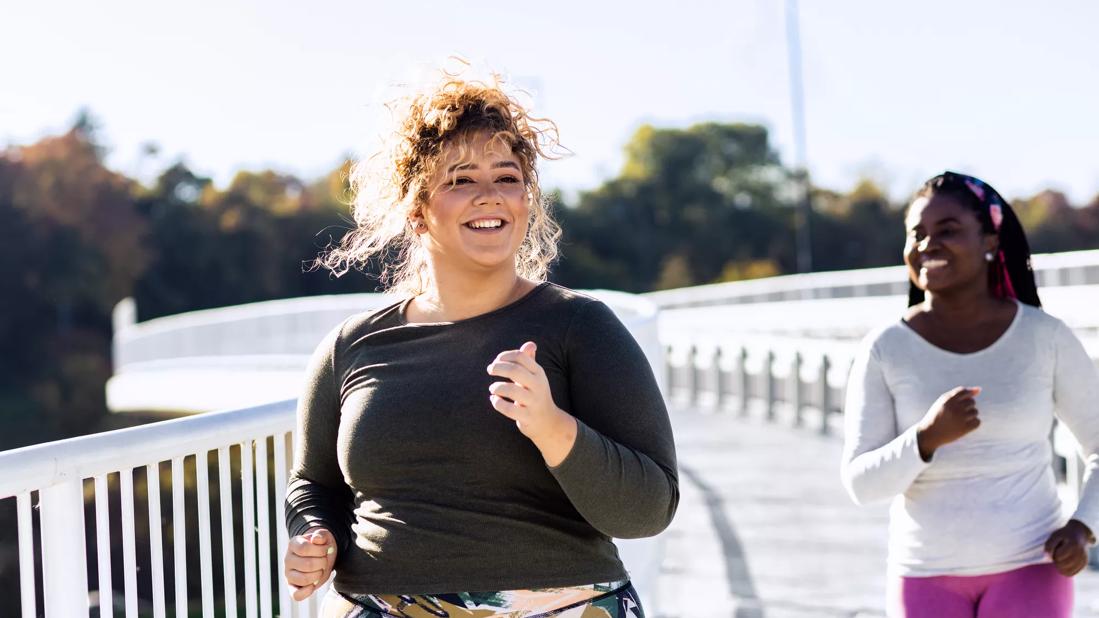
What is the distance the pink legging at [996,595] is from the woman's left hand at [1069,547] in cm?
5

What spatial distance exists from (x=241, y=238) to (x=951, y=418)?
6377cm

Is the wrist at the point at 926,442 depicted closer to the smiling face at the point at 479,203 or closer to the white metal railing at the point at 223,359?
the smiling face at the point at 479,203

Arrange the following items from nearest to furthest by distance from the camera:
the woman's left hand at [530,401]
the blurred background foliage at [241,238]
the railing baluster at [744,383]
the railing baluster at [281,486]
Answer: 1. the woman's left hand at [530,401]
2. the railing baluster at [281,486]
3. the railing baluster at [744,383]
4. the blurred background foliage at [241,238]

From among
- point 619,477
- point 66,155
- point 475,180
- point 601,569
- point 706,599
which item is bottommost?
point 706,599

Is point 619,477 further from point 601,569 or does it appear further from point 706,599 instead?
point 706,599

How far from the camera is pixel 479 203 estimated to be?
7.48 feet

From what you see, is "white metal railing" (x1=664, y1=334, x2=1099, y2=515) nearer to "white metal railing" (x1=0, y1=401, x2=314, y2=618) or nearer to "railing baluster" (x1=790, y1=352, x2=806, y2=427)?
"railing baluster" (x1=790, y1=352, x2=806, y2=427)

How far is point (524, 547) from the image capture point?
214 cm

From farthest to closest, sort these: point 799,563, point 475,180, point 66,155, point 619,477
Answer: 1. point 66,155
2. point 799,563
3. point 475,180
4. point 619,477

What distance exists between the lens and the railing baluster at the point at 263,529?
3410mm

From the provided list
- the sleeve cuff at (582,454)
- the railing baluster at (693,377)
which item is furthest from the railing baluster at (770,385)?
the sleeve cuff at (582,454)

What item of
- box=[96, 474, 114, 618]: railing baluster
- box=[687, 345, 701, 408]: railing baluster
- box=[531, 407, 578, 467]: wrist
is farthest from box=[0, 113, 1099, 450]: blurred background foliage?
box=[531, 407, 578, 467]: wrist

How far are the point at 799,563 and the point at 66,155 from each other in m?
68.5

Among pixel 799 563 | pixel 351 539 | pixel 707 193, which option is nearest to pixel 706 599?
pixel 799 563
